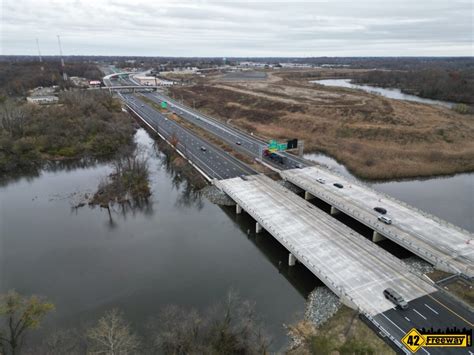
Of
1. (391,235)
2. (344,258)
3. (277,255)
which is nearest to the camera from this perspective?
(344,258)

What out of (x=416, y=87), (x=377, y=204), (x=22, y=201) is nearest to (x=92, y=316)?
(x=22, y=201)

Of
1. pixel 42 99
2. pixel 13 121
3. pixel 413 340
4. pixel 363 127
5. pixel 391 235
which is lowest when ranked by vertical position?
pixel 413 340

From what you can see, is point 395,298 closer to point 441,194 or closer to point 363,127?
point 441,194

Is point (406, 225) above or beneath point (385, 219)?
beneath

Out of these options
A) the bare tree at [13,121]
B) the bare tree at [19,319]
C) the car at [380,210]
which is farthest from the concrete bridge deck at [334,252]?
the bare tree at [13,121]

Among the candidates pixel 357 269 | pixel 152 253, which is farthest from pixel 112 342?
Result: pixel 357 269

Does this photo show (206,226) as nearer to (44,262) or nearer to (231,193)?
(231,193)
